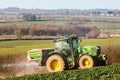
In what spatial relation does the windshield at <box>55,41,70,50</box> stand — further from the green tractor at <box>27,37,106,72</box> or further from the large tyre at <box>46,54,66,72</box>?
the large tyre at <box>46,54,66,72</box>

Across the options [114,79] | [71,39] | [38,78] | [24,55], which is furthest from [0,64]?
[114,79]

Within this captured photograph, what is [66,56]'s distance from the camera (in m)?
19.3

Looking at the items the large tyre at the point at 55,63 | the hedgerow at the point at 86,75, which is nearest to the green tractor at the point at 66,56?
the large tyre at the point at 55,63

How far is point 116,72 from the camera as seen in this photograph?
15.2 meters

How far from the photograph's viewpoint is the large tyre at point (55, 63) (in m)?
18.9

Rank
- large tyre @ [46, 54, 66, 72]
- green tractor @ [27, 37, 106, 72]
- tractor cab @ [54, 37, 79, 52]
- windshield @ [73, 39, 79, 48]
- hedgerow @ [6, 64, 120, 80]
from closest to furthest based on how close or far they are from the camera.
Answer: hedgerow @ [6, 64, 120, 80], large tyre @ [46, 54, 66, 72], green tractor @ [27, 37, 106, 72], tractor cab @ [54, 37, 79, 52], windshield @ [73, 39, 79, 48]

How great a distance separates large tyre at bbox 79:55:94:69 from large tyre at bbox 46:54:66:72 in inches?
39.9

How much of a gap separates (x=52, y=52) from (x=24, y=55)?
7.02 m

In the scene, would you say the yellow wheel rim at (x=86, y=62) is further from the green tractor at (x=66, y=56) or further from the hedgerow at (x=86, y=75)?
the hedgerow at (x=86, y=75)

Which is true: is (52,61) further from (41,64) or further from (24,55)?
(24,55)

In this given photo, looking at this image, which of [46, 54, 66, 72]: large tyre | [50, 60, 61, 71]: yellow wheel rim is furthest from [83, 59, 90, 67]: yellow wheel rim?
[50, 60, 61, 71]: yellow wheel rim

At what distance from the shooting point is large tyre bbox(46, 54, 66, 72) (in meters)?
18.9

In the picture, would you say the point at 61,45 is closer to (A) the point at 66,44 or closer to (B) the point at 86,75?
→ (A) the point at 66,44

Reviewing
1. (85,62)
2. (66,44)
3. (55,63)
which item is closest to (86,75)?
(85,62)
